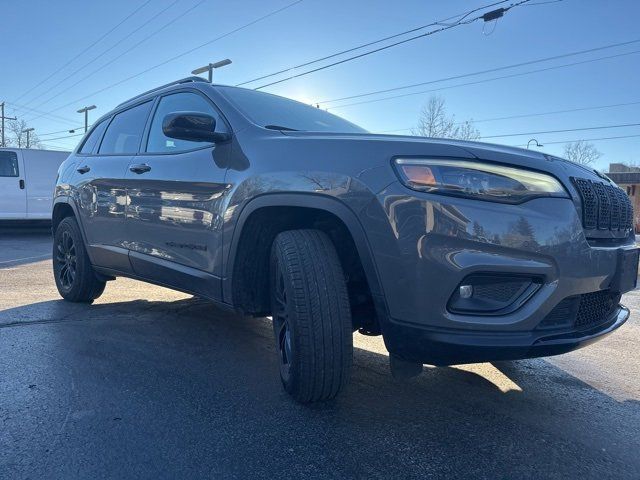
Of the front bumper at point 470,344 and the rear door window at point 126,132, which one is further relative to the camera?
the rear door window at point 126,132

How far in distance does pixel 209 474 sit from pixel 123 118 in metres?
3.45

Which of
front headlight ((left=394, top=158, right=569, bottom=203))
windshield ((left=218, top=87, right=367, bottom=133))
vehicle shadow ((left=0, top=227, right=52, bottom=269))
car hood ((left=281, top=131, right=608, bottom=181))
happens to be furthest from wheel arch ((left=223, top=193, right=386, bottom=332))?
vehicle shadow ((left=0, top=227, right=52, bottom=269))

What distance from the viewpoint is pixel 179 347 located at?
11.7ft

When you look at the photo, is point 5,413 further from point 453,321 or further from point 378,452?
point 453,321

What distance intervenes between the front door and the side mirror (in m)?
0.10

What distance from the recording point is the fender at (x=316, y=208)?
222 cm

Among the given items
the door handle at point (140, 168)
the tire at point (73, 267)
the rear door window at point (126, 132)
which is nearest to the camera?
the door handle at point (140, 168)

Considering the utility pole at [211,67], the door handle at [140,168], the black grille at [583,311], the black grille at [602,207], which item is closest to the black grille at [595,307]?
the black grille at [583,311]

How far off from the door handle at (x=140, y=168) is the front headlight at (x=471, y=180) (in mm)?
2119

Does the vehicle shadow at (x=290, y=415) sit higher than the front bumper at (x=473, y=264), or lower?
lower

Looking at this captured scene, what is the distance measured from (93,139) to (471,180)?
407cm

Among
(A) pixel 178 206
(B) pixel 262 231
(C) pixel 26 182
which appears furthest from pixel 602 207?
(C) pixel 26 182

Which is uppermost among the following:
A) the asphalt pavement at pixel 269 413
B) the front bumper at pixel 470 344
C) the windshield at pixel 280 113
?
the windshield at pixel 280 113

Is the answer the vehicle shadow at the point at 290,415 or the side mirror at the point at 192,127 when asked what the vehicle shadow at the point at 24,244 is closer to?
the vehicle shadow at the point at 290,415
